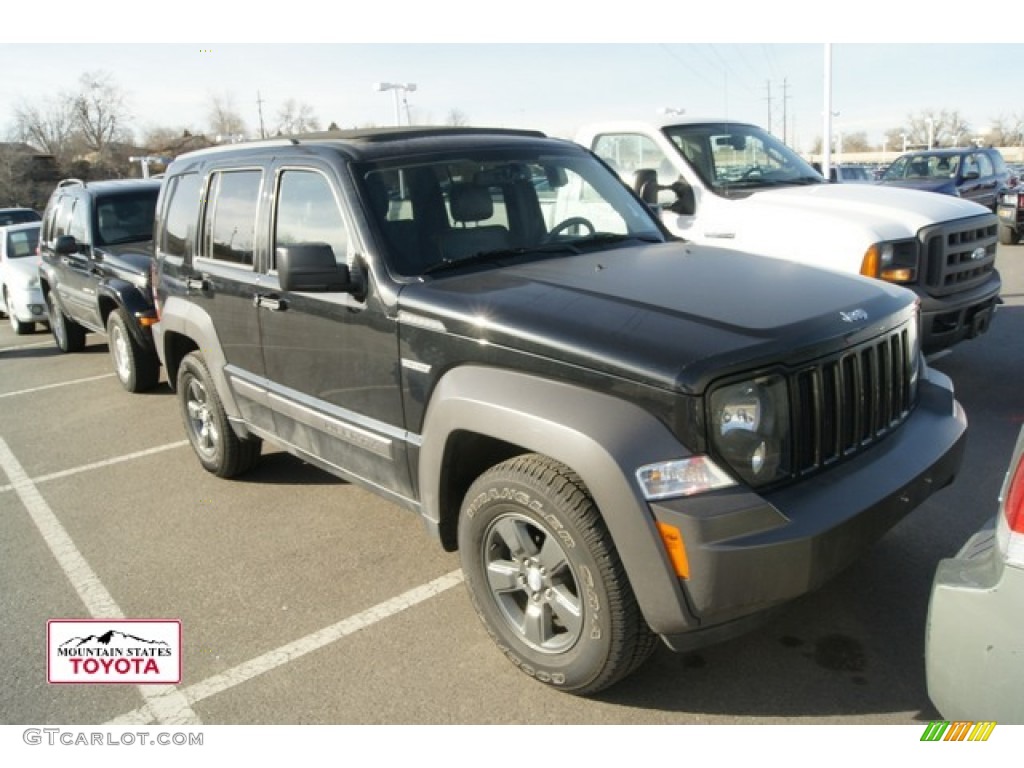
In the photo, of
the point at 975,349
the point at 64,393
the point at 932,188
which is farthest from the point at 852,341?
the point at 932,188

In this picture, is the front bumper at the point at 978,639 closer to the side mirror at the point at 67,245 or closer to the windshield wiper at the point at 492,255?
the windshield wiper at the point at 492,255

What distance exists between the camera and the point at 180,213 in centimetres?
535

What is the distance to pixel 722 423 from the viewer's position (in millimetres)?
2604

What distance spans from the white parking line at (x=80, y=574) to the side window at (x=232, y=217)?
1.83 meters

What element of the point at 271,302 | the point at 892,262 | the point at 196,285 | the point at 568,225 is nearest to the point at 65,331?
the point at 196,285

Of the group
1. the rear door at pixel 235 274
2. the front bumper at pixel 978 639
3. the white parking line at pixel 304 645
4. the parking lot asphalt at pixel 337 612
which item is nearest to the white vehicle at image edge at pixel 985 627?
the front bumper at pixel 978 639

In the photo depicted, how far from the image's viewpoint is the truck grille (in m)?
5.89

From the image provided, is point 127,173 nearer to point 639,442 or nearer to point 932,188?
point 932,188

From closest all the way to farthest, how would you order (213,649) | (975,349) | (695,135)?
(213,649) < (695,135) < (975,349)

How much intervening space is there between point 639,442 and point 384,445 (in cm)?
143

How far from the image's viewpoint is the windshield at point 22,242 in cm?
1285

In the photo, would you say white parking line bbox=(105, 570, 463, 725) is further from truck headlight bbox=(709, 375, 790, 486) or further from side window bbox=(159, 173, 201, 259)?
side window bbox=(159, 173, 201, 259)

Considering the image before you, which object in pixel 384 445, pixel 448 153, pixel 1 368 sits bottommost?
pixel 1 368

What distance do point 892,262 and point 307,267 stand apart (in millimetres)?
4219
